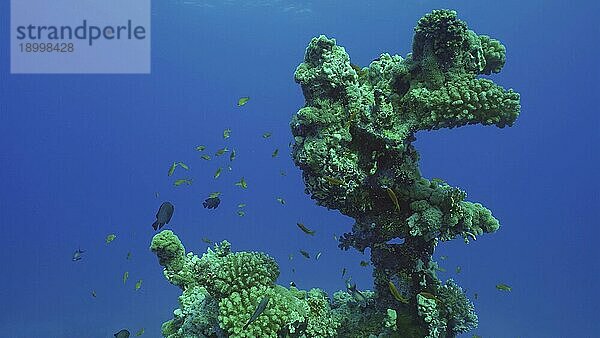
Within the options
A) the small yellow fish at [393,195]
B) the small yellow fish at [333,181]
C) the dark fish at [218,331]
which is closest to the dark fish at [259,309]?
the dark fish at [218,331]

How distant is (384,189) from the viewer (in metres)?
6.79

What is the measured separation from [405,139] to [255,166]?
98.2 metres

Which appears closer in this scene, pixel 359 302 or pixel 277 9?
pixel 359 302

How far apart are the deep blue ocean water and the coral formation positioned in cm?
1666

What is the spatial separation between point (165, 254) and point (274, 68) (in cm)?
7770

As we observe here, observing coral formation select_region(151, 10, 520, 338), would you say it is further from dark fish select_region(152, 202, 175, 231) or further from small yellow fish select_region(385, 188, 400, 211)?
dark fish select_region(152, 202, 175, 231)

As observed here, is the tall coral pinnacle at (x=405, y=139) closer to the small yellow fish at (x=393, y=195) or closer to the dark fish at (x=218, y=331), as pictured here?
the small yellow fish at (x=393, y=195)

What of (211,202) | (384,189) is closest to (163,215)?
(211,202)

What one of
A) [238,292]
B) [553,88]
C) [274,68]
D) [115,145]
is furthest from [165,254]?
[115,145]

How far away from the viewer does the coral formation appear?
6305 millimetres

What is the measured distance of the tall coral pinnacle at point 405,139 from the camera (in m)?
6.31

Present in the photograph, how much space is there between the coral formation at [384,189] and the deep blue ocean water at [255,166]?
16.7m

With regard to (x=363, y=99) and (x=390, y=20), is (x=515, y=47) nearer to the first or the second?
(x=390, y=20)

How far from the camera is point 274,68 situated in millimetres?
83500
